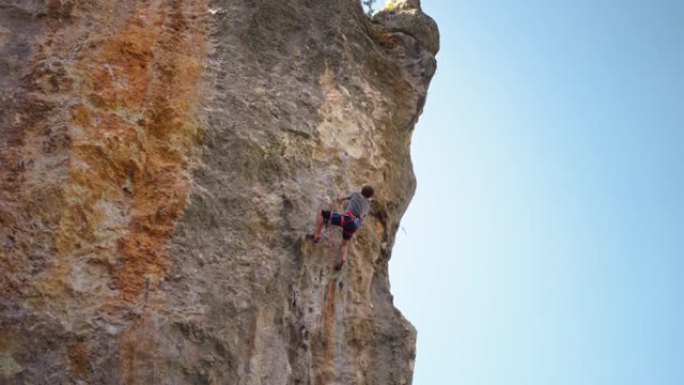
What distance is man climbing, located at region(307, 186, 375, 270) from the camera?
1099 cm

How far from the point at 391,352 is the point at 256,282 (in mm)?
2675

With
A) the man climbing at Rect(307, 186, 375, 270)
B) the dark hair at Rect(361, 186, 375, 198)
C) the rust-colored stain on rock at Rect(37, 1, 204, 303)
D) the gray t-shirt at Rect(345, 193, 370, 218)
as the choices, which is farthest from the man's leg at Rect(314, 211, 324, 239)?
the rust-colored stain on rock at Rect(37, 1, 204, 303)

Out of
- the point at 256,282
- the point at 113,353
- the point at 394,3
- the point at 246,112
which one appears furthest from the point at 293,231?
the point at 394,3

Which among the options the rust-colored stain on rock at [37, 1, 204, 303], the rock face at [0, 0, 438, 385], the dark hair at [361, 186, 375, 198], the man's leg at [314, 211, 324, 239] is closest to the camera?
the rock face at [0, 0, 438, 385]

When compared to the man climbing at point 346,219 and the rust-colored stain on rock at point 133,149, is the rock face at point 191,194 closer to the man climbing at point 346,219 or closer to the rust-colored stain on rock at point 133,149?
the rust-colored stain on rock at point 133,149

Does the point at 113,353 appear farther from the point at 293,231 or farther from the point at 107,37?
the point at 107,37

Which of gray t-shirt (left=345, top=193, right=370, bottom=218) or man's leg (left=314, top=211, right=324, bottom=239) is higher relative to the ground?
gray t-shirt (left=345, top=193, right=370, bottom=218)

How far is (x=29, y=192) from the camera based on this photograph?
9.16 meters

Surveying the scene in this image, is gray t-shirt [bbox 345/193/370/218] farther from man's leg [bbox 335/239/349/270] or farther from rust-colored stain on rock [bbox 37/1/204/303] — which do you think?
rust-colored stain on rock [bbox 37/1/204/303]

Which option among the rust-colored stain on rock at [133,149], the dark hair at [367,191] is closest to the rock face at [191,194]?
the rust-colored stain on rock at [133,149]

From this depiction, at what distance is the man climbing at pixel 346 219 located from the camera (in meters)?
11.0

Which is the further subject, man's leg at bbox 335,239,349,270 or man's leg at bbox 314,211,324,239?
man's leg at bbox 335,239,349,270

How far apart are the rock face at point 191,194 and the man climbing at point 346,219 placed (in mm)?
148

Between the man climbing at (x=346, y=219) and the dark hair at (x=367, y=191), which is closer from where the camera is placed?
the man climbing at (x=346, y=219)
